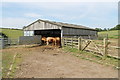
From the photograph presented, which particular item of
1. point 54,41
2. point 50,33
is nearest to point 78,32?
point 50,33

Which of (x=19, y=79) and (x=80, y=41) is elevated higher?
(x=80, y=41)

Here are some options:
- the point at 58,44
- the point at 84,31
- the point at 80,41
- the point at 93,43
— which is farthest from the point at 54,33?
the point at 93,43

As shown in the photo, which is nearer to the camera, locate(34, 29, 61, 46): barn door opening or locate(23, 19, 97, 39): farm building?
locate(23, 19, 97, 39): farm building

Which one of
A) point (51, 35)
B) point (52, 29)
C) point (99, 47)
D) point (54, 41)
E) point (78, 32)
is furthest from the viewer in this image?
point (78, 32)

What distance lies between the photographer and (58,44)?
1819 centimetres

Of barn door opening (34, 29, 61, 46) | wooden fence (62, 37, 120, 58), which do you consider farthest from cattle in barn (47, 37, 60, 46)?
wooden fence (62, 37, 120, 58)

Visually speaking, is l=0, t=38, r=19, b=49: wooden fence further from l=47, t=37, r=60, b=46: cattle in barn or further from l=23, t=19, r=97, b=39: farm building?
l=47, t=37, r=60, b=46: cattle in barn

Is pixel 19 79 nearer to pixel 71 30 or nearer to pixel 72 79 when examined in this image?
pixel 72 79

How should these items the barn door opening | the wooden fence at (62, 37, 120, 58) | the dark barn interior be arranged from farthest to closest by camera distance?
the dark barn interior
the barn door opening
the wooden fence at (62, 37, 120, 58)

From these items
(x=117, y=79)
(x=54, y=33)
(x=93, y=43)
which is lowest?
(x=117, y=79)

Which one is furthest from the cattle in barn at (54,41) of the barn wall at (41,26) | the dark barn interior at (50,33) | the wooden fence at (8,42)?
the wooden fence at (8,42)

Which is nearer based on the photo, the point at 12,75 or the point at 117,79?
the point at 117,79

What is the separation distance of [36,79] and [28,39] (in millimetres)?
14624

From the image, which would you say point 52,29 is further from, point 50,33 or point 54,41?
point 54,41
